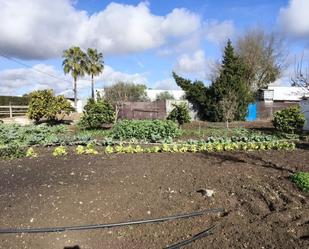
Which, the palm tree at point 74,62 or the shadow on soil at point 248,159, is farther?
the palm tree at point 74,62

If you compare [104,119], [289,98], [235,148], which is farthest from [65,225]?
[289,98]

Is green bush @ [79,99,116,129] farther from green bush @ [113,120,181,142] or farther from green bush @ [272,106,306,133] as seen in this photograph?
green bush @ [272,106,306,133]

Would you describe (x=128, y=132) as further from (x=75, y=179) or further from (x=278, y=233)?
(x=278, y=233)

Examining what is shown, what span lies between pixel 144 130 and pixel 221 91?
18.2 meters

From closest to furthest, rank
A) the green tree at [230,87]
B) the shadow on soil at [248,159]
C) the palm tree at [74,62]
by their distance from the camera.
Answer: the shadow on soil at [248,159]
the green tree at [230,87]
the palm tree at [74,62]

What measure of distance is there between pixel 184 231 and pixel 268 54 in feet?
123

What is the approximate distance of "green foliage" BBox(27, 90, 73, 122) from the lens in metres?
21.9

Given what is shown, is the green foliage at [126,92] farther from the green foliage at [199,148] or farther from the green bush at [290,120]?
the green foliage at [199,148]

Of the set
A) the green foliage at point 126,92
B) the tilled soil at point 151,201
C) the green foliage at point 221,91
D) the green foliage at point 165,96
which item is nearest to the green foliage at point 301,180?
the tilled soil at point 151,201

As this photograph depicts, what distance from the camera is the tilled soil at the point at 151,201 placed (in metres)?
4.48

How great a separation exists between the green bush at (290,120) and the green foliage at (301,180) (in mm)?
10163

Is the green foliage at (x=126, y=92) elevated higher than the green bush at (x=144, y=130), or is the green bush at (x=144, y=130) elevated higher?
the green foliage at (x=126, y=92)

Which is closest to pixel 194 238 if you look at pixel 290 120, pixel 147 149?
pixel 147 149

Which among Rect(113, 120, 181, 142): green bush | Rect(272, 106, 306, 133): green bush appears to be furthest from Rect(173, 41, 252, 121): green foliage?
Rect(113, 120, 181, 142): green bush
